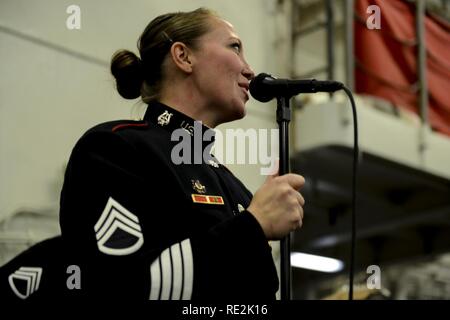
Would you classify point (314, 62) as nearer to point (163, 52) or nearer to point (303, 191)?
point (303, 191)

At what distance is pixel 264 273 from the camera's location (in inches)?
41.5

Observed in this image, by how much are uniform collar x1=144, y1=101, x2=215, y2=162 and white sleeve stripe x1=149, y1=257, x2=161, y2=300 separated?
13.5 inches

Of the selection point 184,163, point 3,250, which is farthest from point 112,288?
point 3,250

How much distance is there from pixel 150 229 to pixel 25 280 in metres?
0.87

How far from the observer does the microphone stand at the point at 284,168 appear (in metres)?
1.05

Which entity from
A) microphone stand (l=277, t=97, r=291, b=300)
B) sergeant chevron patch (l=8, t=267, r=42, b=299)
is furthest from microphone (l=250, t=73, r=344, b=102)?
sergeant chevron patch (l=8, t=267, r=42, b=299)

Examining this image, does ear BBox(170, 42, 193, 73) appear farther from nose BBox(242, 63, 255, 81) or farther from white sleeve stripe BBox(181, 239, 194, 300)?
white sleeve stripe BBox(181, 239, 194, 300)

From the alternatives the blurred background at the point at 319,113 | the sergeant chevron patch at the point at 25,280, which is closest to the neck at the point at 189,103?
the blurred background at the point at 319,113

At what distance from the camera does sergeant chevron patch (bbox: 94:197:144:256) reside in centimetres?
100

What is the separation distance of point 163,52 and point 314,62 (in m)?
2.72

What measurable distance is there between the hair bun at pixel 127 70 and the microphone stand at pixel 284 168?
0.35 meters

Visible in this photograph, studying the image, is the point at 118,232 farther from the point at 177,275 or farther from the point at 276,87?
the point at 276,87

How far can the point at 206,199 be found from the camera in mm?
1160

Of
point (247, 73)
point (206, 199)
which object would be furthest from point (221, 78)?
point (206, 199)
